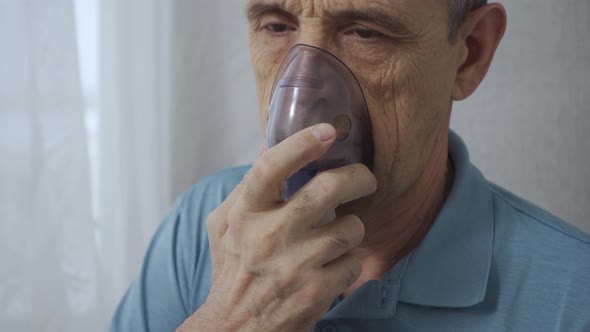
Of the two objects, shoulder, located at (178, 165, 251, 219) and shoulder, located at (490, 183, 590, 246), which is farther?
shoulder, located at (178, 165, 251, 219)

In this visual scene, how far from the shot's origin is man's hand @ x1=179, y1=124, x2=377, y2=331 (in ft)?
2.81

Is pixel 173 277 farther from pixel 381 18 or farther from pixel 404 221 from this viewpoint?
pixel 381 18

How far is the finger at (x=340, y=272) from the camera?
2.94 ft

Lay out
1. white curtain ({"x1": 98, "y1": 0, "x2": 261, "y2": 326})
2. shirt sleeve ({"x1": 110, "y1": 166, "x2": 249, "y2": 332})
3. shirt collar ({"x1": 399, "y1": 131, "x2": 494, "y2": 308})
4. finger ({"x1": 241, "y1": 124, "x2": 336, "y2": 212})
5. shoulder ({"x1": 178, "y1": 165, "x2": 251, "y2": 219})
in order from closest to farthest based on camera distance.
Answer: finger ({"x1": 241, "y1": 124, "x2": 336, "y2": 212})
shirt collar ({"x1": 399, "y1": 131, "x2": 494, "y2": 308})
shirt sleeve ({"x1": 110, "y1": 166, "x2": 249, "y2": 332})
shoulder ({"x1": 178, "y1": 165, "x2": 251, "y2": 219})
white curtain ({"x1": 98, "y1": 0, "x2": 261, "y2": 326})

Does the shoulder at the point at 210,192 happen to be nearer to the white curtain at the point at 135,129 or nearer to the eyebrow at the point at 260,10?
the white curtain at the point at 135,129

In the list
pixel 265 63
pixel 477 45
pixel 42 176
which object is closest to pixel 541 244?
pixel 477 45

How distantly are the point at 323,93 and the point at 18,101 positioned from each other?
962 millimetres

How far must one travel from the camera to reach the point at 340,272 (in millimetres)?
907

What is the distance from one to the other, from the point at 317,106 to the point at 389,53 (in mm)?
183

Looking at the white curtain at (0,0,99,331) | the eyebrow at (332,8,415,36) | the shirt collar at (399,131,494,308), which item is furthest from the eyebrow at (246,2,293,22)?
the white curtain at (0,0,99,331)

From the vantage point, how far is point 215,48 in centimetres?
184

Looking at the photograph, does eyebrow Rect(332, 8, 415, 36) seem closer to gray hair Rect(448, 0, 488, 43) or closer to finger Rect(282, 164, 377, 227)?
gray hair Rect(448, 0, 488, 43)

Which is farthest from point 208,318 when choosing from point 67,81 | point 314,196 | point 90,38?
point 90,38

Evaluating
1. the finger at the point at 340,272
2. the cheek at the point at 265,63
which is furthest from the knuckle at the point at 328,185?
the cheek at the point at 265,63
